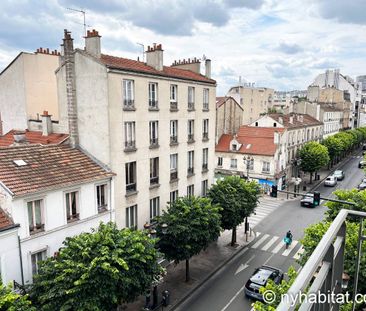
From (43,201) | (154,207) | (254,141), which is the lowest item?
(154,207)

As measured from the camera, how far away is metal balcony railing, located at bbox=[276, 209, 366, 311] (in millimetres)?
1891

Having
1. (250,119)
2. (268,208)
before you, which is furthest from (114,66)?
(250,119)

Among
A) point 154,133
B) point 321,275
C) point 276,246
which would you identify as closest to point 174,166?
point 154,133

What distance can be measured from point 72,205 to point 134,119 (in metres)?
6.34

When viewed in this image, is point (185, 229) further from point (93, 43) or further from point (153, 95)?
point (93, 43)

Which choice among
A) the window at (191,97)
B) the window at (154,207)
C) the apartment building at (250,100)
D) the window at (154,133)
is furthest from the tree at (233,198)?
the apartment building at (250,100)

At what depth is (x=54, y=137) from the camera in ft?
68.6

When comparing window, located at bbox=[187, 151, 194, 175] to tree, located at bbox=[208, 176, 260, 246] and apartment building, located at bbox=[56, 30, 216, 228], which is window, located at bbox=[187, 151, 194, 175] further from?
tree, located at bbox=[208, 176, 260, 246]

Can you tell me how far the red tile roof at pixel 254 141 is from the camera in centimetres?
4172

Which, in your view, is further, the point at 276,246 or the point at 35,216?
the point at 276,246

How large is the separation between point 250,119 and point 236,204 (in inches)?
2159

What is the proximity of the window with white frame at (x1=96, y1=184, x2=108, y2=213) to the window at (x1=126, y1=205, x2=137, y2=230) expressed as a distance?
7.04 feet

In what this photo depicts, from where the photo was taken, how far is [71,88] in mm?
19328

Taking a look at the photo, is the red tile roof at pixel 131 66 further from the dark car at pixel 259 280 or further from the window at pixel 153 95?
the dark car at pixel 259 280
